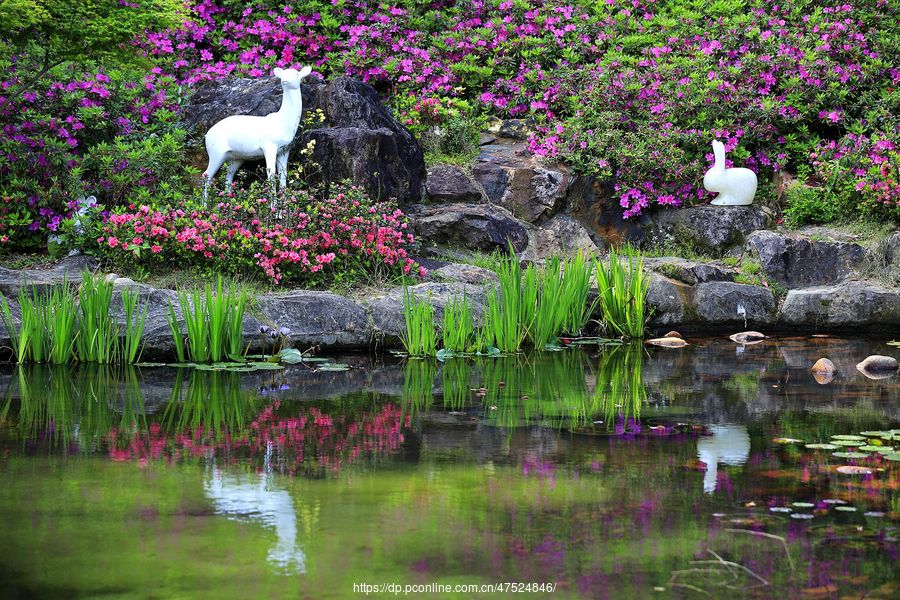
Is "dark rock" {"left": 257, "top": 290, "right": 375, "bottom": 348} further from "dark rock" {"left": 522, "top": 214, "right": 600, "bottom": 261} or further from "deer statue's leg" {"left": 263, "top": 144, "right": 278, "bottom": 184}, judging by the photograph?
"dark rock" {"left": 522, "top": 214, "right": 600, "bottom": 261}

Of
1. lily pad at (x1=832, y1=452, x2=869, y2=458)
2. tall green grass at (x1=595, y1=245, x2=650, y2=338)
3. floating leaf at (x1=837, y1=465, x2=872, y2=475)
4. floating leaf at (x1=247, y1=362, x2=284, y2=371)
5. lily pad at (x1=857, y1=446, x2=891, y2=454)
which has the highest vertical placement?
tall green grass at (x1=595, y1=245, x2=650, y2=338)

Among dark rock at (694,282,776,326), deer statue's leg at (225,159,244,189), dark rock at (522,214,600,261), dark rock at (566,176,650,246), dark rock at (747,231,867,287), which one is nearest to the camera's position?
dark rock at (694,282,776,326)

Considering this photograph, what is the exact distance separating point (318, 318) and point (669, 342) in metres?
2.79

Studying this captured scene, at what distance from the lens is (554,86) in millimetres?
11359

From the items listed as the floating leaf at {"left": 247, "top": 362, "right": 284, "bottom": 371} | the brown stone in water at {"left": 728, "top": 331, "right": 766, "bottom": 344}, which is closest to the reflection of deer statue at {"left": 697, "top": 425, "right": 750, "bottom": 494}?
the floating leaf at {"left": 247, "top": 362, "right": 284, "bottom": 371}

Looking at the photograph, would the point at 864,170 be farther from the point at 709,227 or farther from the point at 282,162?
the point at 282,162

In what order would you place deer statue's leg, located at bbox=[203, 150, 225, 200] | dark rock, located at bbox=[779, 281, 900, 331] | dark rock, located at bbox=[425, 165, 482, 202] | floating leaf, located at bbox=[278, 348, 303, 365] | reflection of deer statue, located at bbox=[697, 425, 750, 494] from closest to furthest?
reflection of deer statue, located at bbox=[697, 425, 750, 494]
floating leaf, located at bbox=[278, 348, 303, 365]
dark rock, located at bbox=[779, 281, 900, 331]
deer statue's leg, located at bbox=[203, 150, 225, 200]
dark rock, located at bbox=[425, 165, 482, 202]

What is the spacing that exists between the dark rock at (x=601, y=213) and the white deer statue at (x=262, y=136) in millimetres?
3036

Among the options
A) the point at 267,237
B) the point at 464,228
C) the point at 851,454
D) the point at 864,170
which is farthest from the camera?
the point at 864,170

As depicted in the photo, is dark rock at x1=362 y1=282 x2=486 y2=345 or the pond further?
dark rock at x1=362 y1=282 x2=486 y2=345

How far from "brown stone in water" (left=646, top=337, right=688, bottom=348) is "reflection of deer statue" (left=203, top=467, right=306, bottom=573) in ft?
15.8

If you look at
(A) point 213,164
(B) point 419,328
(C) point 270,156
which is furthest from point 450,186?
(B) point 419,328

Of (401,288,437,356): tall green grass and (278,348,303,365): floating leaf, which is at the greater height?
(401,288,437,356): tall green grass

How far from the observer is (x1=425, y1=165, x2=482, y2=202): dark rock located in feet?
33.1
